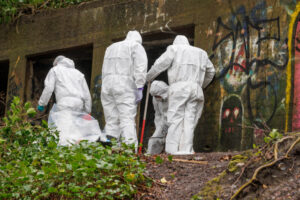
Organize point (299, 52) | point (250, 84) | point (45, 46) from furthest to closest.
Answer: point (45, 46)
point (250, 84)
point (299, 52)

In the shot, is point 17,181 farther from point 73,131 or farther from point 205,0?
point 205,0

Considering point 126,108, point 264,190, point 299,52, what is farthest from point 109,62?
point 264,190

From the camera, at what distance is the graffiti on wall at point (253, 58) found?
10133 mm

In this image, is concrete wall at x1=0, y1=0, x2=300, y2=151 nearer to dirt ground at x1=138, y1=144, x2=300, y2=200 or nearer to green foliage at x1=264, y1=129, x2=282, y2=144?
dirt ground at x1=138, y1=144, x2=300, y2=200

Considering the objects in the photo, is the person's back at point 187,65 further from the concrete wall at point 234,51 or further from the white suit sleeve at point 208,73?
the concrete wall at point 234,51

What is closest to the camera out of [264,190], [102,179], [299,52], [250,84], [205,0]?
[264,190]

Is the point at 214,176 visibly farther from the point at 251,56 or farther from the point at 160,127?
the point at 251,56

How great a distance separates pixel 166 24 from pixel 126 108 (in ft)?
9.28

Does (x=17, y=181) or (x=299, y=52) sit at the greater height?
(x=299, y=52)

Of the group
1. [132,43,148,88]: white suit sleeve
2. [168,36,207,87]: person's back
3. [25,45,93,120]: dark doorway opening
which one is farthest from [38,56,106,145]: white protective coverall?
[25,45,93,120]: dark doorway opening

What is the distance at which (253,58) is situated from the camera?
10.6 metres

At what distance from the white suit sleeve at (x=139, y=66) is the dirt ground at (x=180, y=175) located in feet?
7.90

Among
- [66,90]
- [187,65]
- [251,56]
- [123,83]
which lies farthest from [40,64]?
[251,56]

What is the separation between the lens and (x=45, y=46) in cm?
1462
